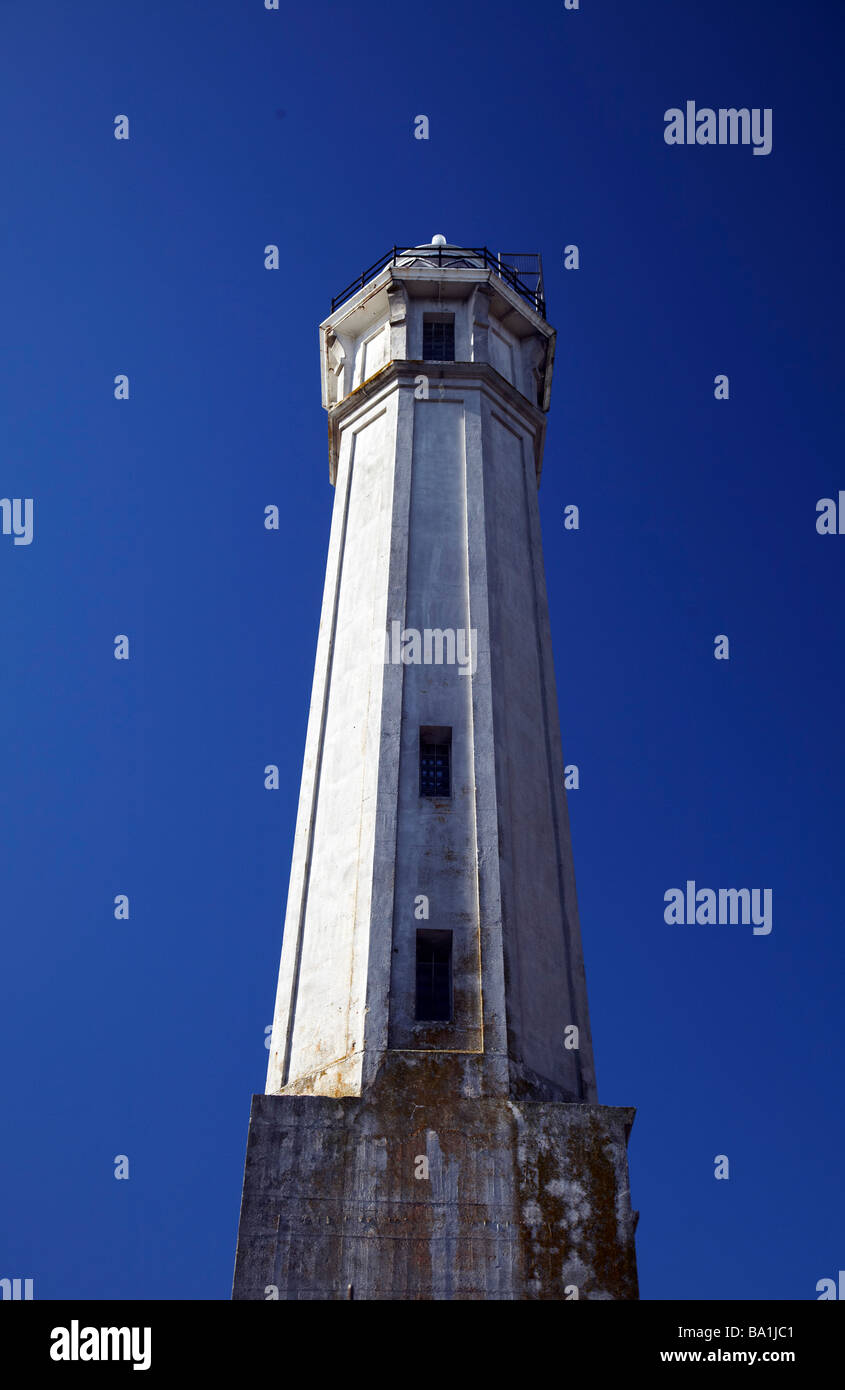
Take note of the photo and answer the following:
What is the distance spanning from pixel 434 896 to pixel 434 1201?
214 inches

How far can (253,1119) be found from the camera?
21938 millimetres

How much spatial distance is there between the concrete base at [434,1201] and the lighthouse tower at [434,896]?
0.11 feet

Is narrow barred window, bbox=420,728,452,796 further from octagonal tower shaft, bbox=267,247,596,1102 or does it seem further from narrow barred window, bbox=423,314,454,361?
narrow barred window, bbox=423,314,454,361

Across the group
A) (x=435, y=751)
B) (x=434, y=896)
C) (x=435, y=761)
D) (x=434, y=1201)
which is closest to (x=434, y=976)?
(x=434, y=896)

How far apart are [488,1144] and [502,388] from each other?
19012 mm

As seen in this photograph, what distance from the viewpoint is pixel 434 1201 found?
70.1 ft

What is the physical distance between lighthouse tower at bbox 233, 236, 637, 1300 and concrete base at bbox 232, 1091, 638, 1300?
0.03 m

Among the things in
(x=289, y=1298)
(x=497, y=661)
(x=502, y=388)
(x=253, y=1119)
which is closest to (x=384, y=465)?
(x=502, y=388)

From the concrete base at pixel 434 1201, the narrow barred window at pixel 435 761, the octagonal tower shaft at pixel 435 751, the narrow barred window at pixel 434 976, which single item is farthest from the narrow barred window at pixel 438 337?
the concrete base at pixel 434 1201

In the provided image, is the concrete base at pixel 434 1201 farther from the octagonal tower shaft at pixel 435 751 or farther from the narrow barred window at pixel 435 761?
the narrow barred window at pixel 435 761

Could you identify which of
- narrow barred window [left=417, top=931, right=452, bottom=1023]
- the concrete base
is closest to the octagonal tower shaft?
narrow barred window [left=417, top=931, right=452, bottom=1023]
